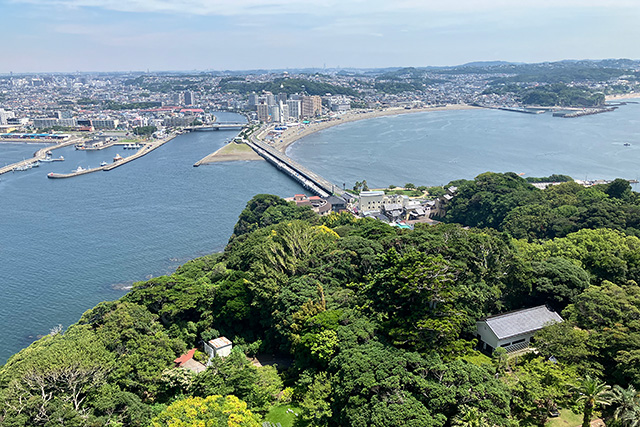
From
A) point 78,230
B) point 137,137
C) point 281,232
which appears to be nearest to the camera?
point 281,232

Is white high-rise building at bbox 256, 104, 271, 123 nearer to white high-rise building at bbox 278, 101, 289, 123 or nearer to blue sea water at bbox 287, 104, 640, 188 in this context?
white high-rise building at bbox 278, 101, 289, 123

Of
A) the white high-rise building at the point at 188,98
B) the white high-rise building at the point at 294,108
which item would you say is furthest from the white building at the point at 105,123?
the white high-rise building at the point at 188,98

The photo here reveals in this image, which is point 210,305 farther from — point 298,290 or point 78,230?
point 78,230

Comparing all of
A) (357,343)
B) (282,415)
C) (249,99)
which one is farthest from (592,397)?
(249,99)

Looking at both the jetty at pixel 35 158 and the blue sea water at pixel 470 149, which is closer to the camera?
the blue sea water at pixel 470 149

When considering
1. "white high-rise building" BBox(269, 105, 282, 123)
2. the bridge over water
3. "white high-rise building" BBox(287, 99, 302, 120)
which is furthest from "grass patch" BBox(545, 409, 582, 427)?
"white high-rise building" BBox(287, 99, 302, 120)

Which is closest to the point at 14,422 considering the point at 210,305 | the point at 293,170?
the point at 210,305

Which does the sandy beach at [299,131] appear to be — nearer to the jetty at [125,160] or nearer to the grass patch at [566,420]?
the jetty at [125,160]
